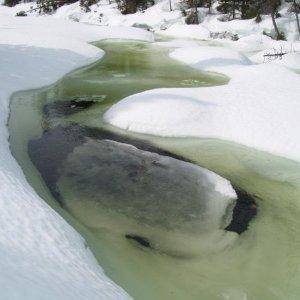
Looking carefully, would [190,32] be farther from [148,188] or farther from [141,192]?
[141,192]

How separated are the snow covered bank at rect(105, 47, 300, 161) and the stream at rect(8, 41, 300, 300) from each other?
489mm

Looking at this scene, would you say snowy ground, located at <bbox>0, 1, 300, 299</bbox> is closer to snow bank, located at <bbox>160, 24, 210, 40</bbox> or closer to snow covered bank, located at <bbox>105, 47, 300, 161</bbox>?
snow covered bank, located at <bbox>105, 47, 300, 161</bbox>

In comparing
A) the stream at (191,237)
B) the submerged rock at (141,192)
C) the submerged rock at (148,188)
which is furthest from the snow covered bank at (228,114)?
the submerged rock at (148,188)

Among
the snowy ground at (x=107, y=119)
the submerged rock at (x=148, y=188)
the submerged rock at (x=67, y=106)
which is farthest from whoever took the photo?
the submerged rock at (x=67, y=106)

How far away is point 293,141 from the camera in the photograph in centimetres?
1423

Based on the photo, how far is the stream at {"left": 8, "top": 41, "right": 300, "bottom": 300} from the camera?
8.13 meters

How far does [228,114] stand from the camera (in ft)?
54.3

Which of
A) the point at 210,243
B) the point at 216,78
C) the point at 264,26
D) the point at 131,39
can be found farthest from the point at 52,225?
the point at 264,26

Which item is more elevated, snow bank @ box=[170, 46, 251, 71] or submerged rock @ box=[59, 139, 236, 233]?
snow bank @ box=[170, 46, 251, 71]

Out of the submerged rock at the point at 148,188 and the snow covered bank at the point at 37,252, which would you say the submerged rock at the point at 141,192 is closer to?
the submerged rock at the point at 148,188

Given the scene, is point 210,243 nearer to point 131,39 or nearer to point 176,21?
point 131,39

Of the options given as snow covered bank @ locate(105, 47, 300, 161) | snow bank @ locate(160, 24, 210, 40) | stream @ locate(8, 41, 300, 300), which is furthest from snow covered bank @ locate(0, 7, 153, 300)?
snow bank @ locate(160, 24, 210, 40)

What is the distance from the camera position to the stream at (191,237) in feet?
26.7

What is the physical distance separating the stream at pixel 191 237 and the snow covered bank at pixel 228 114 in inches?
19.3
